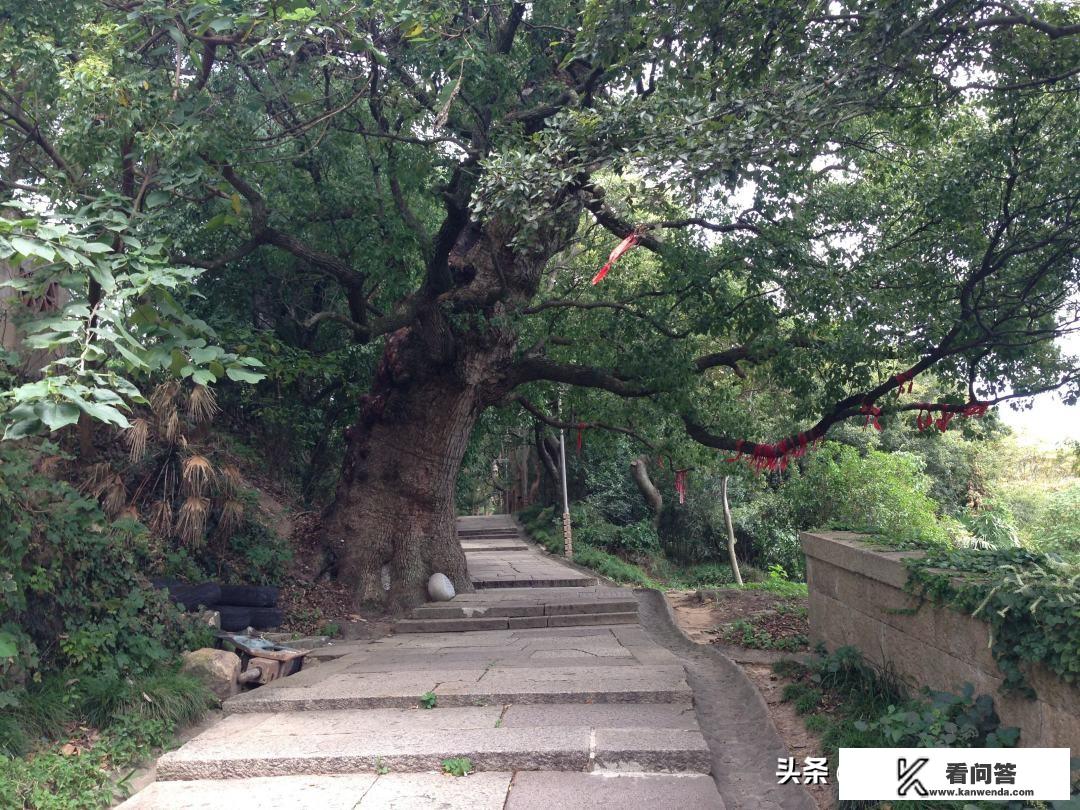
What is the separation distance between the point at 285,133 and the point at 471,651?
18.8ft

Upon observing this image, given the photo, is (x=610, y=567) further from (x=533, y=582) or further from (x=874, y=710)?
(x=874, y=710)

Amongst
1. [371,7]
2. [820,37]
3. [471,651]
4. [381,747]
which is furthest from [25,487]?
[820,37]

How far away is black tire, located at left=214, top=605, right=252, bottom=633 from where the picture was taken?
823 centimetres

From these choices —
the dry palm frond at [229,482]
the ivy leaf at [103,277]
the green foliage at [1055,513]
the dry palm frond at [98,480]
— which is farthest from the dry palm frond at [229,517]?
the green foliage at [1055,513]

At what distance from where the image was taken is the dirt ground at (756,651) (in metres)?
5.18

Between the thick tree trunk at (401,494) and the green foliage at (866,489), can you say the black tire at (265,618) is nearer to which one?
the thick tree trunk at (401,494)

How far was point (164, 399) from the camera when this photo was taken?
30.4ft

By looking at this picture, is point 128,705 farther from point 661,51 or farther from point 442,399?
point 661,51

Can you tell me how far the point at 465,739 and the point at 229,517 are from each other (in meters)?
5.65

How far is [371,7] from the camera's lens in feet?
24.3

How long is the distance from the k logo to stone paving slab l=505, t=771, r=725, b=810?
861 mm

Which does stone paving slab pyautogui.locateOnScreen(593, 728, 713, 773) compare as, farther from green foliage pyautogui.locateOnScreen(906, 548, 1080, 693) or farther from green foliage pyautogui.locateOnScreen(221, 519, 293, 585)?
green foliage pyautogui.locateOnScreen(221, 519, 293, 585)

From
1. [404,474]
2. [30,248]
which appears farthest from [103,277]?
[404,474]

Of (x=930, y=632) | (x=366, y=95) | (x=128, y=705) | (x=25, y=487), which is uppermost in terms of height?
(x=366, y=95)
